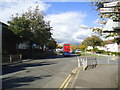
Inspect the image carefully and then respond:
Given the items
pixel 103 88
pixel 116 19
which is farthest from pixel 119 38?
pixel 103 88

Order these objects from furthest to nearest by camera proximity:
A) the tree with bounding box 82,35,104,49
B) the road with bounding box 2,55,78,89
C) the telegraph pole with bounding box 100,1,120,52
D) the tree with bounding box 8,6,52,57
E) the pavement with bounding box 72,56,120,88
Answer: the tree with bounding box 82,35,104,49 < the tree with bounding box 8,6,52,57 < the road with bounding box 2,55,78,89 < the pavement with bounding box 72,56,120,88 < the telegraph pole with bounding box 100,1,120,52

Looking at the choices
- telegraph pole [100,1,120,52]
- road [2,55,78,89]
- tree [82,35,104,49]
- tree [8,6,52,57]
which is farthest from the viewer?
tree [82,35,104,49]

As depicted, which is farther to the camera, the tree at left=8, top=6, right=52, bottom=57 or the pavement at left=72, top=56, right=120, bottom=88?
the tree at left=8, top=6, right=52, bottom=57

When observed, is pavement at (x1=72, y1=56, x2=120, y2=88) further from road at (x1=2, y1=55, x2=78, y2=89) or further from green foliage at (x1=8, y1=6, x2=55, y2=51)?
green foliage at (x1=8, y1=6, x2=55, y2=51)

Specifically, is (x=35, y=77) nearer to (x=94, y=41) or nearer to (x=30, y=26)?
(x=30, y=26)

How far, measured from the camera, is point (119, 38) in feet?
27.6

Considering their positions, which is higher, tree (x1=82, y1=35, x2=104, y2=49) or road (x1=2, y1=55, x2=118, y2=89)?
tree (x1=82, y1=35, x2=104, y2=49)

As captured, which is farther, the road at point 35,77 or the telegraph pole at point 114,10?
the road at point 35,77

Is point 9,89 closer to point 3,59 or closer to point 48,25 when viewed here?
point 3,59

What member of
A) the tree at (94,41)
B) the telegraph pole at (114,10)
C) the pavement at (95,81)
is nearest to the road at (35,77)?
the pavement at (95,81)

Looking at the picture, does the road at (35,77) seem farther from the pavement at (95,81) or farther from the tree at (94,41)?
the tree at (94,41)

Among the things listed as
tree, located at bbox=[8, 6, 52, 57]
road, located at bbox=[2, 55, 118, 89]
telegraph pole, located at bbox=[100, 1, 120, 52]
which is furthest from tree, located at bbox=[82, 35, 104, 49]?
telegraph pole, located at bbox=[100, 1, 120, 52]

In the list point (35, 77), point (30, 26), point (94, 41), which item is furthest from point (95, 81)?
point (94, 41)

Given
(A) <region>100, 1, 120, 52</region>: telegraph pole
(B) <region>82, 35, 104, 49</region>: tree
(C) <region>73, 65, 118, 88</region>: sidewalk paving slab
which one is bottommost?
(C) <region>73, 65, 118, 88</region>: sidewalk paving slab
